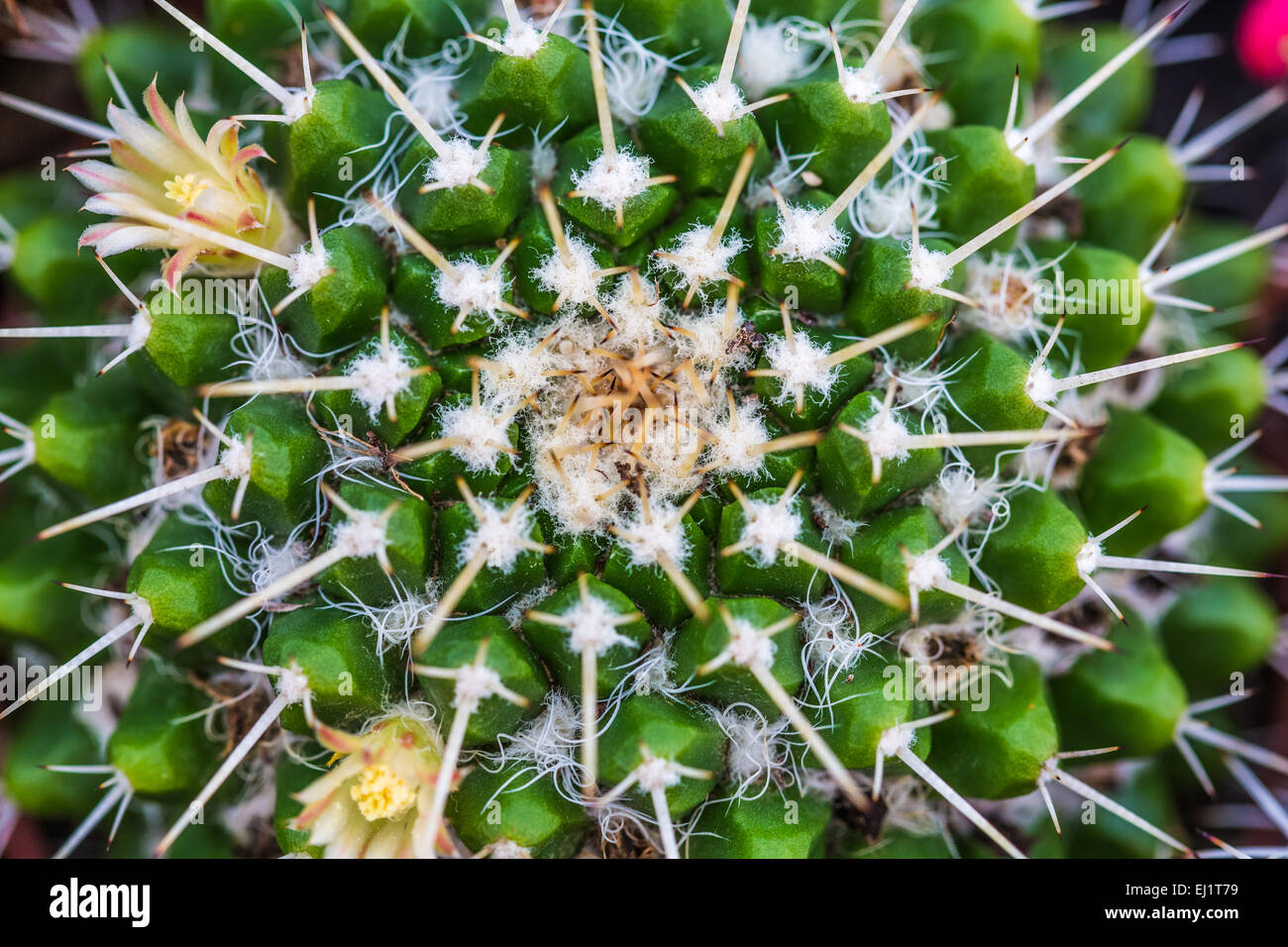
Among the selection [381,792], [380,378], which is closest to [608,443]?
[380,378]

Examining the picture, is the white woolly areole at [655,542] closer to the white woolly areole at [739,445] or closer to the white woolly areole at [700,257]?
the white woolly areole at [739,445]

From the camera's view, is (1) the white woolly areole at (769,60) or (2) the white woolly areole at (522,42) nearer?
(2) the white woolly areole at (522,42)

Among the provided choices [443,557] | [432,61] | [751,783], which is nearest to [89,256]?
[432,61]

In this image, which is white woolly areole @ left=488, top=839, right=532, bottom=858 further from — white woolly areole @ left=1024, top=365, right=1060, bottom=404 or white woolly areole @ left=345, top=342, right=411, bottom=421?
white woolly areole @ left=1024, top=365, right=1060, bottom=404

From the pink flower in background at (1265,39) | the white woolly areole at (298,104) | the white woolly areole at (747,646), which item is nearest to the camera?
the white woolly areole at (747,646)

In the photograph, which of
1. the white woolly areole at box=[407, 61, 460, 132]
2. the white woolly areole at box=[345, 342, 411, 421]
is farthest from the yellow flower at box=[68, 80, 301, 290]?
the white woolly areole at box=[407, 61, 460, 132]

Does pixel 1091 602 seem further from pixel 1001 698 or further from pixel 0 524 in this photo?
pixel 0 524

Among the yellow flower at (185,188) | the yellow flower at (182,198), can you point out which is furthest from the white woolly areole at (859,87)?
the yellow flower at (185,188)
